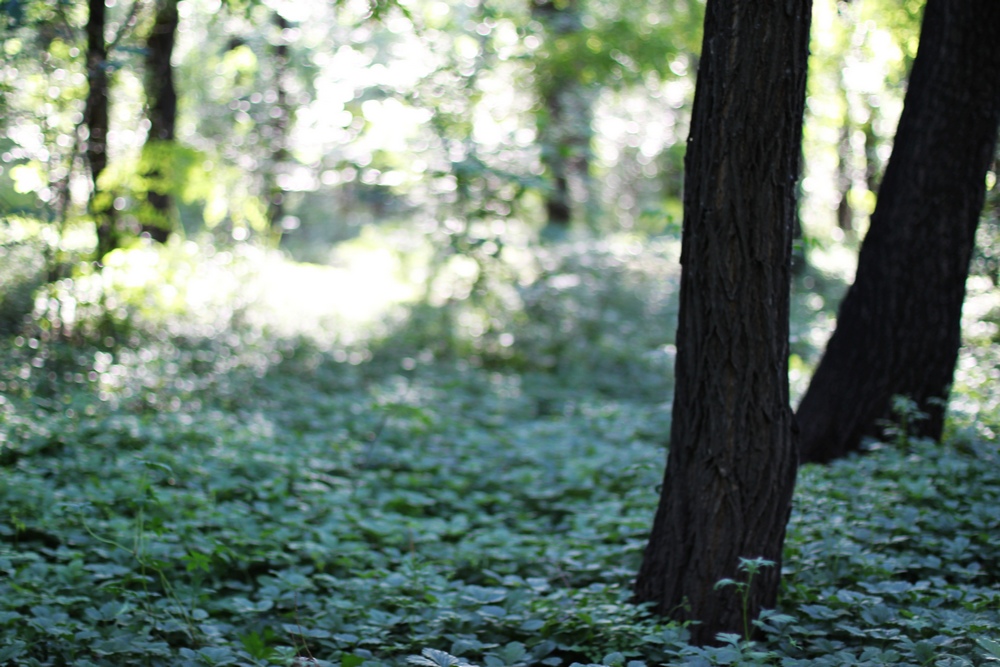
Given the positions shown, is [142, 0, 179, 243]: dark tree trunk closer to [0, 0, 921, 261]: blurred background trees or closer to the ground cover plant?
[0, 0, 921, 261]: blurred background trees

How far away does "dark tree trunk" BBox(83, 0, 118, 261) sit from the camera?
7.00 metres

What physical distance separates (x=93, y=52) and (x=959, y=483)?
742cm

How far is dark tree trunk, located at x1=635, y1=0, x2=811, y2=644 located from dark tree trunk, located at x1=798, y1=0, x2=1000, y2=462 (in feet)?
6.94

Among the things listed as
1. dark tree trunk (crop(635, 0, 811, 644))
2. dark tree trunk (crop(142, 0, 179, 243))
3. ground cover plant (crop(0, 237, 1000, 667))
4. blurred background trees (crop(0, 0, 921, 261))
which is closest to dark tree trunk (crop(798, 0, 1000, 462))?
ground cover plant (crop(0, 237, 1000, 667))

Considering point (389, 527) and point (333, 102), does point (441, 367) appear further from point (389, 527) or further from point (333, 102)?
point (389, 527)

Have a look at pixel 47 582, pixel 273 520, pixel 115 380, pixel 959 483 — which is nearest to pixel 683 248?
pixel 959 483

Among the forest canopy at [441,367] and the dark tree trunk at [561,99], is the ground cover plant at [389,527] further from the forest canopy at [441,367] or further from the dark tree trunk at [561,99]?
the dark tree trunk at [561,99]

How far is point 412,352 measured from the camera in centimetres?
992

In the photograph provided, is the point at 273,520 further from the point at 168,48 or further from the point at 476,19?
the point at 168,48

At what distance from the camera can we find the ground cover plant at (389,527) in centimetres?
309

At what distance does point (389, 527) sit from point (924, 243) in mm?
3748

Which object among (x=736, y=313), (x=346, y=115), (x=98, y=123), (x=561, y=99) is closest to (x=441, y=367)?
(x=346, y=115)

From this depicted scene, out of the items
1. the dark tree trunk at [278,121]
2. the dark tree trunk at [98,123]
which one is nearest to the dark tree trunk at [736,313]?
the dark tree trunk at [98,123]

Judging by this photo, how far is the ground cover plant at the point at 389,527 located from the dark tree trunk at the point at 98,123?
807mm
